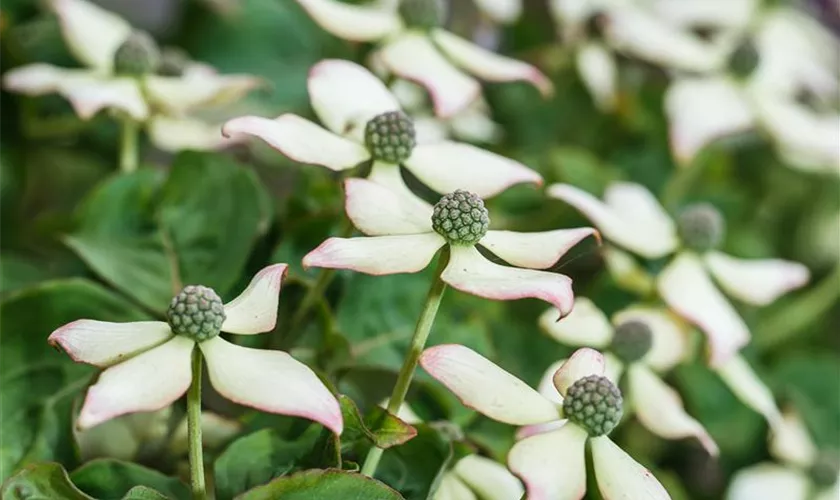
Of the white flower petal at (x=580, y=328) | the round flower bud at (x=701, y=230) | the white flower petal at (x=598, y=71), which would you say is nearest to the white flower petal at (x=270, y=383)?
the white flower petal at (x=580, y=328)

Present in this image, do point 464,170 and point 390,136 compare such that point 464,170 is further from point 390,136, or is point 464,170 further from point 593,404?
point 593,404

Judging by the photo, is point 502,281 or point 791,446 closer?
point 502,281

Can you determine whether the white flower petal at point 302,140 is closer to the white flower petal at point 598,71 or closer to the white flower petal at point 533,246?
the white flower petal at point 533,246

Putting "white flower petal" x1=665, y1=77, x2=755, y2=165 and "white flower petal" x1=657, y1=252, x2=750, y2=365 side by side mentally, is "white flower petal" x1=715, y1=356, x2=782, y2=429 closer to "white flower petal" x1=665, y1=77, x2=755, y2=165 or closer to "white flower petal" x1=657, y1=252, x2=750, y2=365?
"white flower petal" x1=657, y1=252, x2=750, y2=365

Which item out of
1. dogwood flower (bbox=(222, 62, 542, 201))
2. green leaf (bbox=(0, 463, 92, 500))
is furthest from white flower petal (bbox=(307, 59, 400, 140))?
green leaf (bbox=(0, 463, 92, 500))

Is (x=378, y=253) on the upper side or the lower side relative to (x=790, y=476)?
upper

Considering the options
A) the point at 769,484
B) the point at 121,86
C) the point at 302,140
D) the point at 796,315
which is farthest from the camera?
the point at 796,315

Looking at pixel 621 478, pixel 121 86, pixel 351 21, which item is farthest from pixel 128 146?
pixel 621 478
